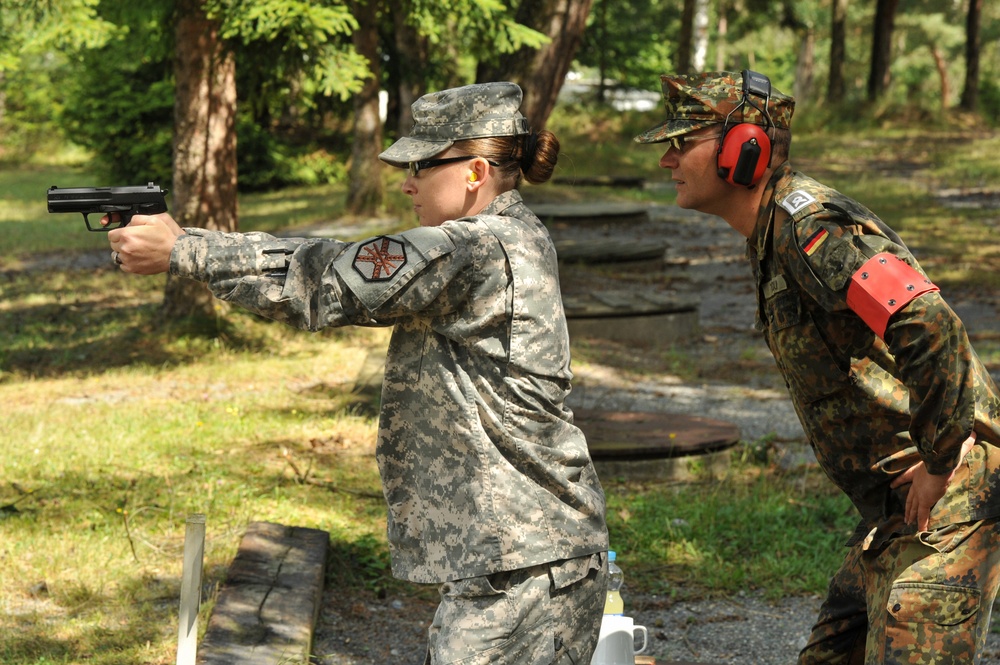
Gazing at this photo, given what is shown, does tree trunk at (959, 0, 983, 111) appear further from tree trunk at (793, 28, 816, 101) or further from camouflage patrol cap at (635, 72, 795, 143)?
camouflage patrol cap at (635, 72, 795, 143)

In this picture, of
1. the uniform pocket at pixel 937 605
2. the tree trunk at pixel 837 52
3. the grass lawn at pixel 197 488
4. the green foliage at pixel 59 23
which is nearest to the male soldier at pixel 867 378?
the uniform pocket at pixel 937 605

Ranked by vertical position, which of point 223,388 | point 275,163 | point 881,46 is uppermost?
point 881,46

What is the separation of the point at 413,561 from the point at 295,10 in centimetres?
564

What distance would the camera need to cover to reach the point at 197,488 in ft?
20.1

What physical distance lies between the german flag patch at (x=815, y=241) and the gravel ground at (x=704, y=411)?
1.88m

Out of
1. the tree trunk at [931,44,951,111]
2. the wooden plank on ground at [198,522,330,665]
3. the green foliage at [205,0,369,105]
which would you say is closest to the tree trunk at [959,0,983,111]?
the tree trunk at [931,44,951,111]

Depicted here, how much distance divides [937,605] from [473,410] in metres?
1.19

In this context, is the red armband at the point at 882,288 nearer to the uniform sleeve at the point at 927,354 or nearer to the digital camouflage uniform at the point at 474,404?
the uniform sleeve at the point at 927,354

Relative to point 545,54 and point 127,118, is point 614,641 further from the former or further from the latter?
point 127,118

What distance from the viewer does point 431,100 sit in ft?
9.42

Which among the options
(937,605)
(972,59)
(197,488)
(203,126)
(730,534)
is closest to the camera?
(937,605)

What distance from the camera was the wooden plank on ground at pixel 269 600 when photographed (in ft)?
13.6

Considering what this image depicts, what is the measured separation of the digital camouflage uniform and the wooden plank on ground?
1.47m

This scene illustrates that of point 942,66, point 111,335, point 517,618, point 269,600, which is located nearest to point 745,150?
point 517,618
